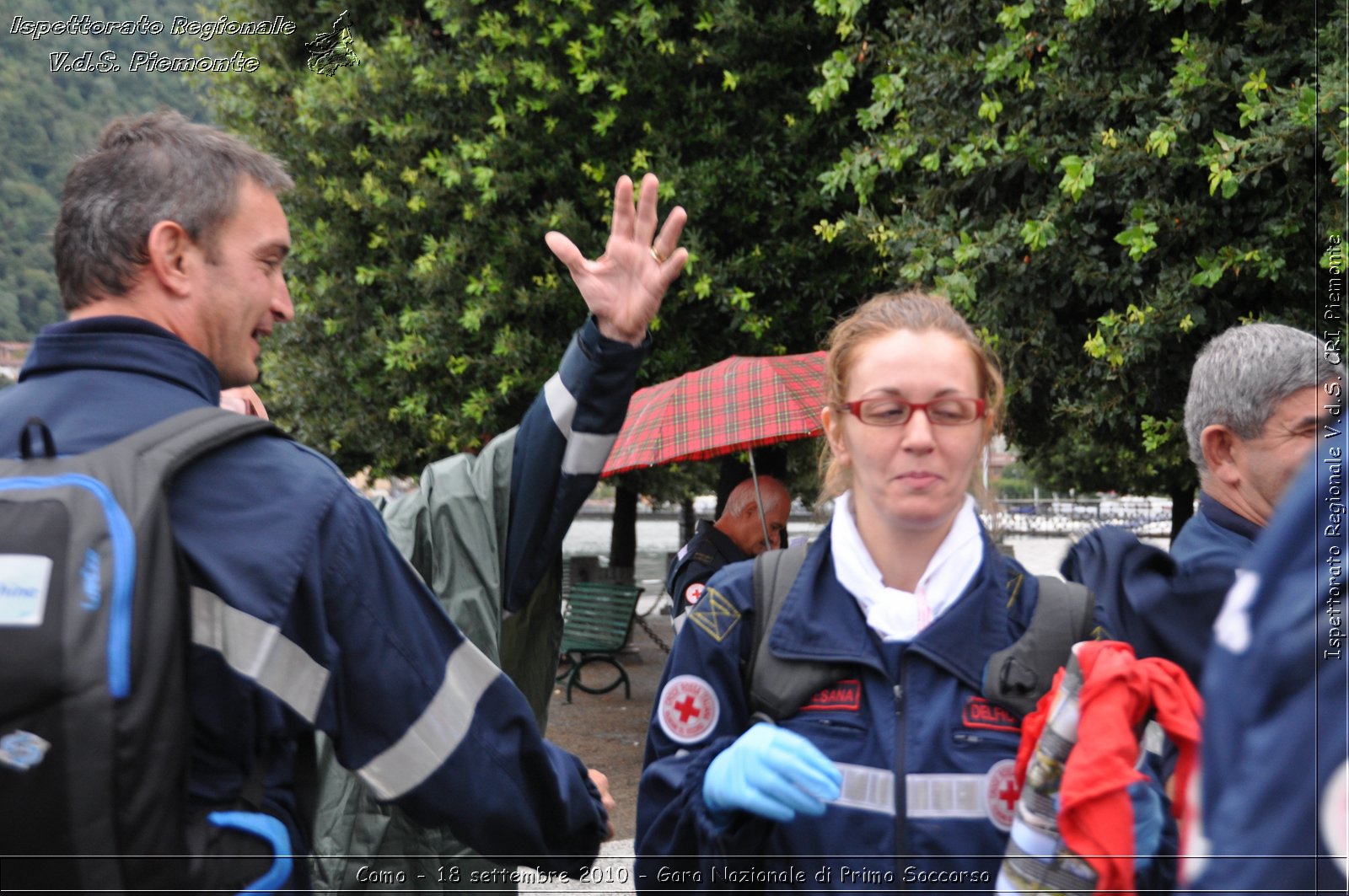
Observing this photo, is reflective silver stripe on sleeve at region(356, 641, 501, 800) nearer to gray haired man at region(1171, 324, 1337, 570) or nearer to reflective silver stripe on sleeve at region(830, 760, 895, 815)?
reflective silver stripe on sleeve at region(830, 760, 895, 815)

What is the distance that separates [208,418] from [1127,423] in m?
5.28

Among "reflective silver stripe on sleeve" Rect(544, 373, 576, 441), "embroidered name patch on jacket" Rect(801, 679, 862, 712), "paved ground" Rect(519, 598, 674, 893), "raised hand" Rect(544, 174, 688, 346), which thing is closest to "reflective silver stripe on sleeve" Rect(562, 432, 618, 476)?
"reflective silver stripe on sleeve" Rect(544, 373, 576, 441)

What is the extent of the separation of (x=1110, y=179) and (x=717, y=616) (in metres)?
4.35

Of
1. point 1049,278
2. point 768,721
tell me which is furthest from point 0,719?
point 1049,278

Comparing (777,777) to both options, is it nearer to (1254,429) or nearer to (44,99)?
A: (1254,429)

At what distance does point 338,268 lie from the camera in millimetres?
10609

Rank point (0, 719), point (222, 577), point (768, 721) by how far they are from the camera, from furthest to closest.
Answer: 1. point (768, 721)
2. point (222, 577)
3. point (0, 719)

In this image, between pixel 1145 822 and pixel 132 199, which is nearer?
pixel 1145 822

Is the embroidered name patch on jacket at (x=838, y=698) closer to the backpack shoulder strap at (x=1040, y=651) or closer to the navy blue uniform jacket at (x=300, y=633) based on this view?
the backpack shoulder strap at (x=1040, y=651)

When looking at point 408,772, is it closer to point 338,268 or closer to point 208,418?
point 208,418

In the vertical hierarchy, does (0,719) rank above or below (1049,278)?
below

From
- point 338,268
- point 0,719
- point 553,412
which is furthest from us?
point 338,268

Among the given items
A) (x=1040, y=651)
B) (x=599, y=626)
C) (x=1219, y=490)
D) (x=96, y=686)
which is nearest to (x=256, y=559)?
(x=96, y=686)

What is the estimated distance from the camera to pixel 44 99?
55.4 ft
